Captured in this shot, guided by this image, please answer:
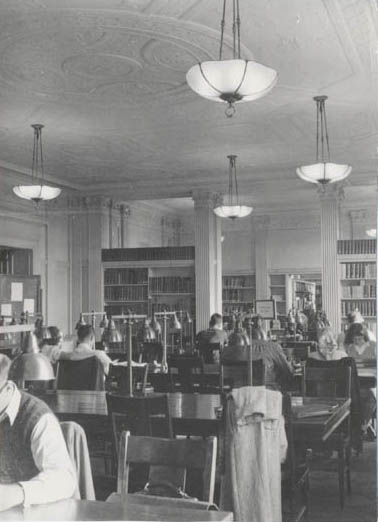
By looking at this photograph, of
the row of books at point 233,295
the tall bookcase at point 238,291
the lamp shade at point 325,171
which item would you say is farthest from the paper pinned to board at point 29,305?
the row of books at point 233,295

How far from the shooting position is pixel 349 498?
4637mm

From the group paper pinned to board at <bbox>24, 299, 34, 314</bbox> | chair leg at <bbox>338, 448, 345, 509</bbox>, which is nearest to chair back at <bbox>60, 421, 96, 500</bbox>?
chair leg at <bbox>338, 448, 345, 509</bbox>

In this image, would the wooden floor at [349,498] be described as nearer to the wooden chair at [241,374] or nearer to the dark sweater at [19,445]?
the wooden chair at [241,374]

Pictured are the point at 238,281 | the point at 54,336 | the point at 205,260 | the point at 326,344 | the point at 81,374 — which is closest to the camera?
the point at 81,374

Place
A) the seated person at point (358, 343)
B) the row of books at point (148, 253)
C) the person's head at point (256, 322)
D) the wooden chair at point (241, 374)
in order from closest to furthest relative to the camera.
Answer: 1. the wooden chair at point (241, 374)
2. the seated person at point (358, 343)
3. the person's head at point (256, 322)
4. the row of books at point (148, 253)

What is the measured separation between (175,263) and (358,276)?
297 centimetres

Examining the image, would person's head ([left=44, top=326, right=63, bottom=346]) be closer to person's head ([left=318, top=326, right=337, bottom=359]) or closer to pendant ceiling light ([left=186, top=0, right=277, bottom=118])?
person's head ([left=318, top=326, right=337, bottom=359])

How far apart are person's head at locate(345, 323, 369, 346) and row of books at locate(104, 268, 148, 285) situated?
5786 millimetres

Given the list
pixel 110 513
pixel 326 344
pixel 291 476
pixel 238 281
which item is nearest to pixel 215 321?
pixel 326 344

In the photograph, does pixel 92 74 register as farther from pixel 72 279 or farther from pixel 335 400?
pixel 72 279

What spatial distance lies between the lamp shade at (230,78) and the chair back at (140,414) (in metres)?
2.03

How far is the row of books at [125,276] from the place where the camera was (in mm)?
12109

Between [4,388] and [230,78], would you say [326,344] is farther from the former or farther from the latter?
[4,388]

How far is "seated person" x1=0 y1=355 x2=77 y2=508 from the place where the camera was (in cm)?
225
